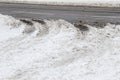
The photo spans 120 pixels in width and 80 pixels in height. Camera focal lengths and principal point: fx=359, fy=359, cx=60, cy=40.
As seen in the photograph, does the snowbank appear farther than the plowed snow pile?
Yes

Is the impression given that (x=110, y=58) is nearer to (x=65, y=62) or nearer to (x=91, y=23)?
(x=65, y=62)

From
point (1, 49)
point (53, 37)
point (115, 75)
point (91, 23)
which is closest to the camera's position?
point (115, 75)

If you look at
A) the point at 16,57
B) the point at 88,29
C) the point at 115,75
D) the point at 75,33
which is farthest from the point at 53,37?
the point at 115,75

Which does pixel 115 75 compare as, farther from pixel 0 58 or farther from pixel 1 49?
pixel 1 49

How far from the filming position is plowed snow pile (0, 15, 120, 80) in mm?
9102

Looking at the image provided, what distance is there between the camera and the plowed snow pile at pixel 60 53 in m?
Answer: 9.10

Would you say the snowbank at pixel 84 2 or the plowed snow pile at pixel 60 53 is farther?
the snowbank at pixel 84 2

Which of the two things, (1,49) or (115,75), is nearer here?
(115,75)

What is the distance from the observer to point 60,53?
11125 mm

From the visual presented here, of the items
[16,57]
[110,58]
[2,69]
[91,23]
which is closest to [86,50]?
[110,58]

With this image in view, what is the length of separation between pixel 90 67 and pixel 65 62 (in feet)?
3.21

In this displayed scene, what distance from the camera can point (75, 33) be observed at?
14.3 meters

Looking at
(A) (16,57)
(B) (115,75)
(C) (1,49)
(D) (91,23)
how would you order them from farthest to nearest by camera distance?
(D) (91,23), (C) (1,49), (A) (16,57), (B) (115,75)

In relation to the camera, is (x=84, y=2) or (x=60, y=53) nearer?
(x=60, y=53)
